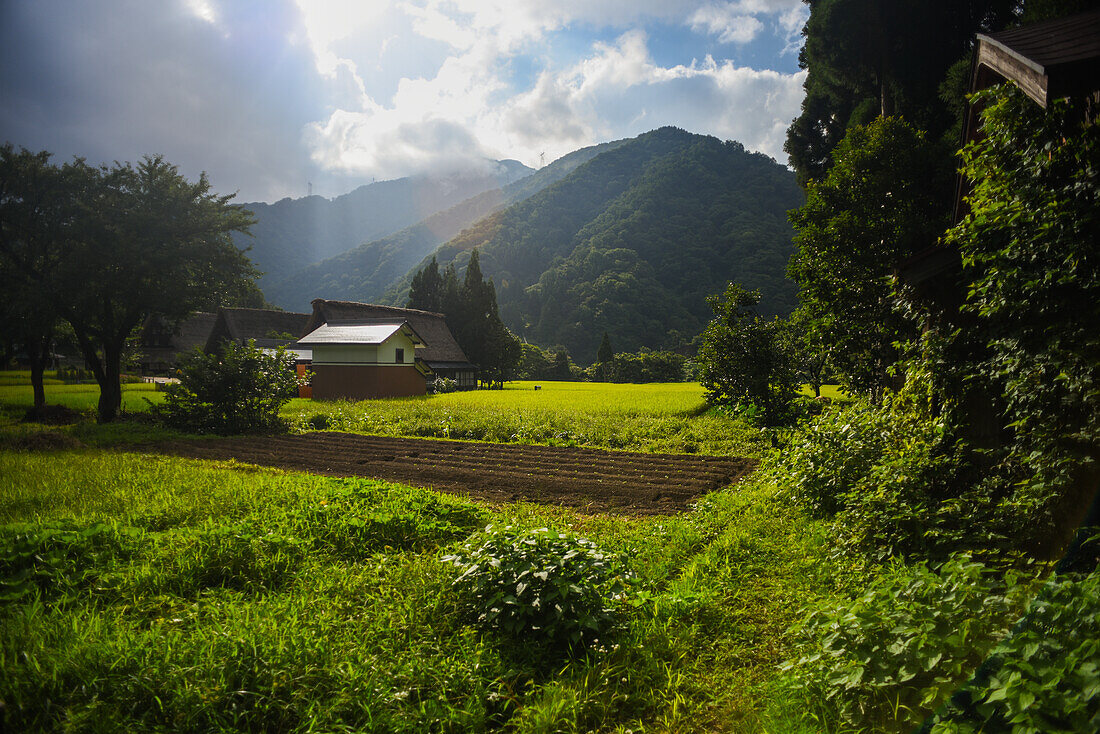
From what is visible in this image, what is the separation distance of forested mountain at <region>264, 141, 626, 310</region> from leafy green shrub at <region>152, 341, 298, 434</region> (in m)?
80.0

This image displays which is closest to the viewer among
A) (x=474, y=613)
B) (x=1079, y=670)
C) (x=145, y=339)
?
(x=1079, y=670)

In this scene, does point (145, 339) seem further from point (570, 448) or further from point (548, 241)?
point (548, 241)

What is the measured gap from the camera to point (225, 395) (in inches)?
589

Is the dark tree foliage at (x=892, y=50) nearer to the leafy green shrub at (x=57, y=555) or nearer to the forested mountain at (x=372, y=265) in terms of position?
the leafy green shrub at (x=57, y=555)

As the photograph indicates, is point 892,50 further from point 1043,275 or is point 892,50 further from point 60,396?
point 60,396

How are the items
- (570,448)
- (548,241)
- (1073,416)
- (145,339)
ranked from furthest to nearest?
(548,241), (145,339), (570,448), (1073,416)

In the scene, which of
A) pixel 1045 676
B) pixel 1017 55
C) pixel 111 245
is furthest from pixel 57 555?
pixel 111 245

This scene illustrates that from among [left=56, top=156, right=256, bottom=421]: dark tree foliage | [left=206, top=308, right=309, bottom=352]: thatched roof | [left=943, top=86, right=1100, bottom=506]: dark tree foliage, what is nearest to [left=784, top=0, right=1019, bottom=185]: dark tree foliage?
[left=943, top=86, right=1100, bottom=506]: dark tree foliage

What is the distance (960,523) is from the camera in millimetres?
3820

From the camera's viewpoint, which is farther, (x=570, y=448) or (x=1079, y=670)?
(x=570, y=448)

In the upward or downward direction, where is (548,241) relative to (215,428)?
upward

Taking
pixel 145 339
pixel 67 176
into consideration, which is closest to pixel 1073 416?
pixel 67 176

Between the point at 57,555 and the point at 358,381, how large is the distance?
936 inches

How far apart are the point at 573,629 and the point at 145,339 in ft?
163
